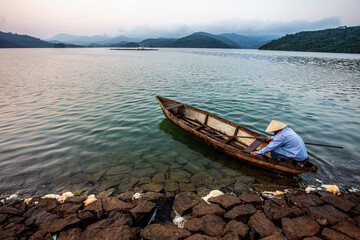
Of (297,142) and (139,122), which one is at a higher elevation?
(297,142)

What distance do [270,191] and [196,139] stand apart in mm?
5146

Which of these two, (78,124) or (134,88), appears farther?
(134,88)

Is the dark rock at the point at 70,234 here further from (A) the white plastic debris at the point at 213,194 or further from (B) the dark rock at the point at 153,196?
(A) the white plastic debris at the point at 213,194

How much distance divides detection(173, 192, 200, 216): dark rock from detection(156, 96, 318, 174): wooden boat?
3403 mm

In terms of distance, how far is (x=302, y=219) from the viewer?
526 cm

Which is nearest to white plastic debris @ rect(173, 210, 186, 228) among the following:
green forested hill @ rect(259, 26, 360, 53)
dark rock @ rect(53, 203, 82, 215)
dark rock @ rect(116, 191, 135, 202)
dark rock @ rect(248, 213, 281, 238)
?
dark rock @ rect(116, 191, 135, 202)

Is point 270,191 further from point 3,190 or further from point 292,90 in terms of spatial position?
point 292,90

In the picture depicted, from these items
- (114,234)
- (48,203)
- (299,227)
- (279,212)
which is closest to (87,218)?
(114,234)

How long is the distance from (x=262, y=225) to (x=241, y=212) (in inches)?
27.5

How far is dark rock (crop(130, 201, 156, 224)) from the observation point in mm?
5489

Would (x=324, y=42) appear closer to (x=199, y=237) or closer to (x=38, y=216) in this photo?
(x=199, y=237)

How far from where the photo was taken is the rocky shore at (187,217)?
4781mm

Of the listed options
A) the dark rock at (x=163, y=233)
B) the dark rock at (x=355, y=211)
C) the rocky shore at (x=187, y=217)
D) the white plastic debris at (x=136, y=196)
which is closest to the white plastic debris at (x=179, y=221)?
the rocky shore at (x=187, y=217)

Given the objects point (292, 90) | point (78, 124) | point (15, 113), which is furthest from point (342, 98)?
point (15, 113)
